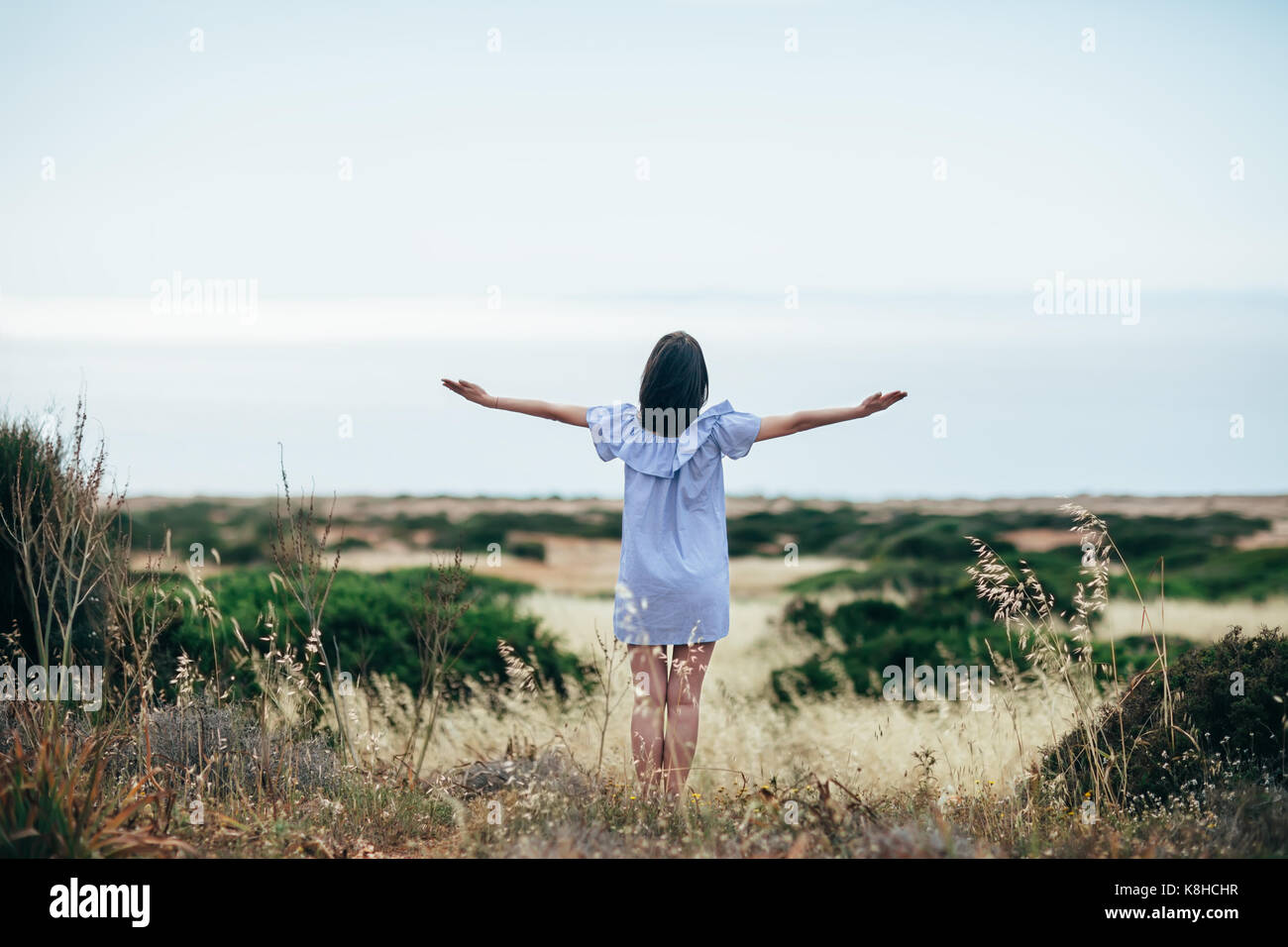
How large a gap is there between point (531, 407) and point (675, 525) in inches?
33.8

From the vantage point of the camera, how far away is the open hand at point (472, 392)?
15.5ft

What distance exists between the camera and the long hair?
182 inches

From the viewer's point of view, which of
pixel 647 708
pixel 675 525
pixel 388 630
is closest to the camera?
pixel 647 708

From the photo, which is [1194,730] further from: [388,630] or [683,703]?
[388,630]

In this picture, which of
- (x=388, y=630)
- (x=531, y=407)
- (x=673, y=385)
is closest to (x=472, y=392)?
(x=531, y=407)

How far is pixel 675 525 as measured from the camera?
4609mm

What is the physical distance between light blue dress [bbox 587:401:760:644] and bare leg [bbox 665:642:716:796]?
0.28ft

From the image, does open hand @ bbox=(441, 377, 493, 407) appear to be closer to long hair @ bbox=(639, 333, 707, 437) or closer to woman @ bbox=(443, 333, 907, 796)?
woman @ bbox=(443, 333, 907, 796)

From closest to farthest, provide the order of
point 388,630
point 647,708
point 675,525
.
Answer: point 647,708
point 675,525
point 388,630

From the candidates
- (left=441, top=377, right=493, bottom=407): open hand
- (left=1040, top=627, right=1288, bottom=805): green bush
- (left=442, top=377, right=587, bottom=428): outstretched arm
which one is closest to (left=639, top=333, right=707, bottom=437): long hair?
(left=442, top=377, right=587, bottom=428): outstretched arm
